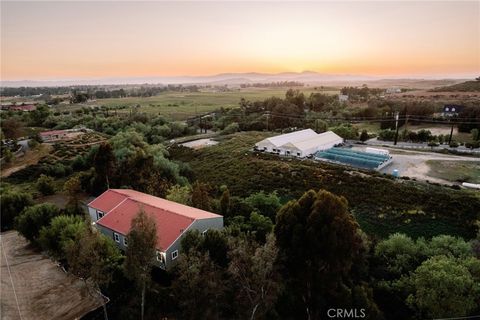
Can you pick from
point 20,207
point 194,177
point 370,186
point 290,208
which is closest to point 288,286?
point 290,208

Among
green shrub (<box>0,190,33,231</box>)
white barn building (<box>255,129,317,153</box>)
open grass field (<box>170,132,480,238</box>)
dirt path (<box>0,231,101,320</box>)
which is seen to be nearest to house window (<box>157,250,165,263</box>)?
dirt path (<box>0,231,101,320</box>)

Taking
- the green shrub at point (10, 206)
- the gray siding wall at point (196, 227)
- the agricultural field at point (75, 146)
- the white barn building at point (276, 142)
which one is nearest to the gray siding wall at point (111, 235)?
the gray siding wall at point (196, 227)

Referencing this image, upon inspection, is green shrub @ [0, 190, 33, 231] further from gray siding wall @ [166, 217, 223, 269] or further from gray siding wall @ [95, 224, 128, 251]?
gray siding wall @ [166, 217, 223, 269]

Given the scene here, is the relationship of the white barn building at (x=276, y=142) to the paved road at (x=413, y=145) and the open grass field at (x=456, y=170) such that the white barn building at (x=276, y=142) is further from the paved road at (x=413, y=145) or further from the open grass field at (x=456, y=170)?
the open grass field at (x=456, y=170)

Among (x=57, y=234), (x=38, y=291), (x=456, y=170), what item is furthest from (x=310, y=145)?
(x=38, y=291)

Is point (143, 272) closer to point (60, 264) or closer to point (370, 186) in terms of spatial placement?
point (60, 264)

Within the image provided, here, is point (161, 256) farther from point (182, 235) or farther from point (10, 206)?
point (10, 206)

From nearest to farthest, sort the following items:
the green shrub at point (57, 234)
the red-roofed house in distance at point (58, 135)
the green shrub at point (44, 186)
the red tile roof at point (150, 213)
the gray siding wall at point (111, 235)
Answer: the red tile roof at point (150, 213)
the green shrub at point (57, 234)
the gray siding wall at point (111, 235)
the green shrub at point (44, 186)
the red-roofed house in distance at point (58, 135)
